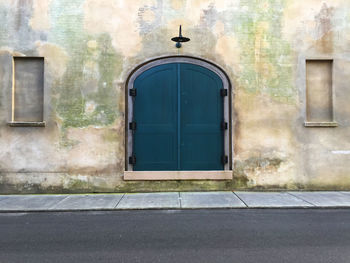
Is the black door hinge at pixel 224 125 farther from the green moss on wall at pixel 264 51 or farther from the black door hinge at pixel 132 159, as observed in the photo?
the black door hinge at pixel 132 159

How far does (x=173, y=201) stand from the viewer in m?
6.51

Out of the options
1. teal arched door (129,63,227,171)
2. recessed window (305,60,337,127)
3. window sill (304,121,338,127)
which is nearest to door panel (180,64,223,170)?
teal arched door (129,63,227,171)

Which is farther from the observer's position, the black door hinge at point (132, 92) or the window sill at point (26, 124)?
the black door hinge at point (132, 92)

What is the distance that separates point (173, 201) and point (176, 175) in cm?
122

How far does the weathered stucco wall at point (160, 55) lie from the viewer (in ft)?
25.1

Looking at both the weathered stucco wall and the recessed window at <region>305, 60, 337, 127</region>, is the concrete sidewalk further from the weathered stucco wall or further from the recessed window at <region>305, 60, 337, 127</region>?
the recessed window at <region>305, 60, 337, 127</region>

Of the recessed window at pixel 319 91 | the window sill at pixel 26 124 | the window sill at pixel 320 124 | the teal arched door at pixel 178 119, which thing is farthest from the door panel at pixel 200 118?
the window sill at pixel 26 124

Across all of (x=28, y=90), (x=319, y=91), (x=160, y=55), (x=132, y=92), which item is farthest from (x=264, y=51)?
(x=28, y=90)

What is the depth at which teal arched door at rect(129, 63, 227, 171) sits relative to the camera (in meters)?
7.80

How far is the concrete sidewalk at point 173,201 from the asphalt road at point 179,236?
12.3 inches

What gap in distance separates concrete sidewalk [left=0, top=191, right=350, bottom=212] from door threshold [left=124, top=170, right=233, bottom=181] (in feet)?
1.51

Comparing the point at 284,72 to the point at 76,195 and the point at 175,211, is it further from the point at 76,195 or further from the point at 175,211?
the point at 76,195

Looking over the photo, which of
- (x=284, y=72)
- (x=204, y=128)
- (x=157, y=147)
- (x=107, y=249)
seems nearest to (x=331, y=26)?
(x=284, y=72)

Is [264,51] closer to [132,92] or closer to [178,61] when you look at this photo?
[178,61]
